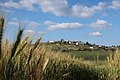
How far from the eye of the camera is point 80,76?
37.7 ft

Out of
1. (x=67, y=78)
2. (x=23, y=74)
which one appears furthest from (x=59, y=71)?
(x=23, y=74)

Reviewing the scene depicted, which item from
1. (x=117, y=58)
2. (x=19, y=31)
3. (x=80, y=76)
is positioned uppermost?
(x=19, y=31)

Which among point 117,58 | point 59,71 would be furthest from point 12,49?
point 117,58

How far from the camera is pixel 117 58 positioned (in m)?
9.61

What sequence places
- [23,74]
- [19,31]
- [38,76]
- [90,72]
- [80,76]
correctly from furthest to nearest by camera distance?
[90,72] < [80,76] < [23,74] < [38,76] < [19,31]

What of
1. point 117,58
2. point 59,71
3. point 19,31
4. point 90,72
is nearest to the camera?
point 19,31

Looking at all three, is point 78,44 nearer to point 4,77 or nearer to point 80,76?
point 80,76

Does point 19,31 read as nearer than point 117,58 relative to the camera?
Yes

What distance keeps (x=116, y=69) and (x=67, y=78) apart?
1.56 meters

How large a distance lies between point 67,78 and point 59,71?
1.19 meters

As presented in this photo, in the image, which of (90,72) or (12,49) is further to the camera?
(90,72)

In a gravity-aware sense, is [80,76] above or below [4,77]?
below

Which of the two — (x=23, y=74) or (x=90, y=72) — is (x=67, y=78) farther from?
(x=23, y=74)

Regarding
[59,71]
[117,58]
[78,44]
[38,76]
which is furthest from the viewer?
[78,44]
